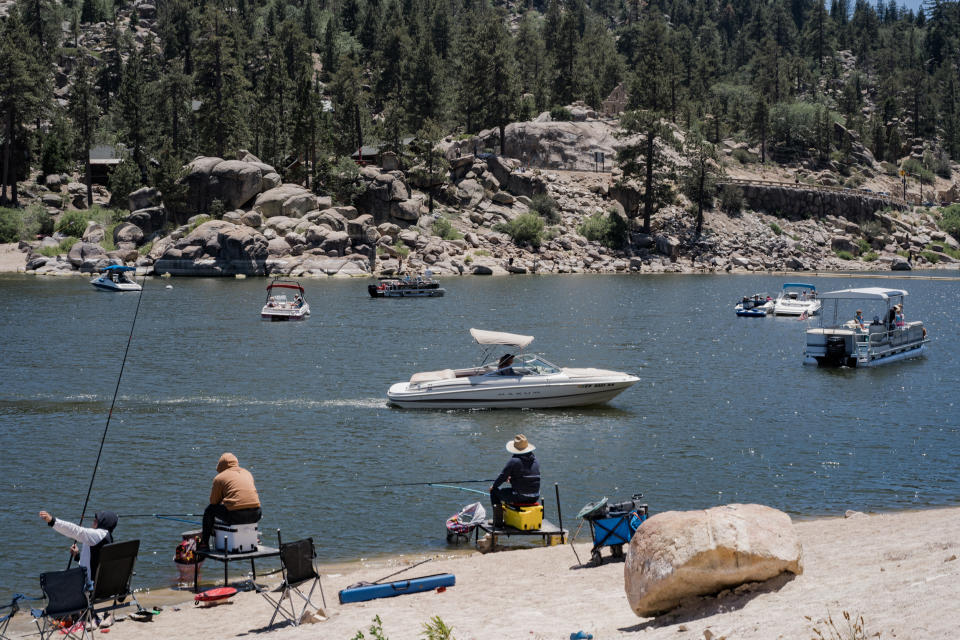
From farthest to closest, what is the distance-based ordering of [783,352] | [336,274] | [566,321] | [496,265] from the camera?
[496,265] < [336,274] < [566,321] < [783,352]

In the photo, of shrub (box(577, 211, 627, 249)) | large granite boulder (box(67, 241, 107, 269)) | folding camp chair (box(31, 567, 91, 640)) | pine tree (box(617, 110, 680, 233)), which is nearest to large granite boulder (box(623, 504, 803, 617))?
folding camp chair (box(31, 567, 91, 640))

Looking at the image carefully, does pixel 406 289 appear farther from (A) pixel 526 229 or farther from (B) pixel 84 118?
(B) pixel 84 118

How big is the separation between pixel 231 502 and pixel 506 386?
1791 centimetres

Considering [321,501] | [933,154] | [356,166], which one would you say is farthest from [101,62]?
[321,501]

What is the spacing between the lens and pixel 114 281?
85.2m

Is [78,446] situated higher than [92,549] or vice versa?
[92,549]

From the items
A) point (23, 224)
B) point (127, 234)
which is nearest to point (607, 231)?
point (127, 234)

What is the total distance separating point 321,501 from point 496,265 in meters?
85.9

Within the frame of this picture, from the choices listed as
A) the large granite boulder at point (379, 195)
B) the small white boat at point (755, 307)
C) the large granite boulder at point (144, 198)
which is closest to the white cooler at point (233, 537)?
the small white boat at point (755, 307)

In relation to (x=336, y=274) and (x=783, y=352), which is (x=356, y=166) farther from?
(x=783, y=352)

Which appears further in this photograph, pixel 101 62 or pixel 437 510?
pixel 101 62

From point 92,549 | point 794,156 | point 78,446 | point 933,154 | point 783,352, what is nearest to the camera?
point 92,549

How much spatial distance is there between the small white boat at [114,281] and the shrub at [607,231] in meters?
56.8

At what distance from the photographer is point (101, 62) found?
173000 millimetres
